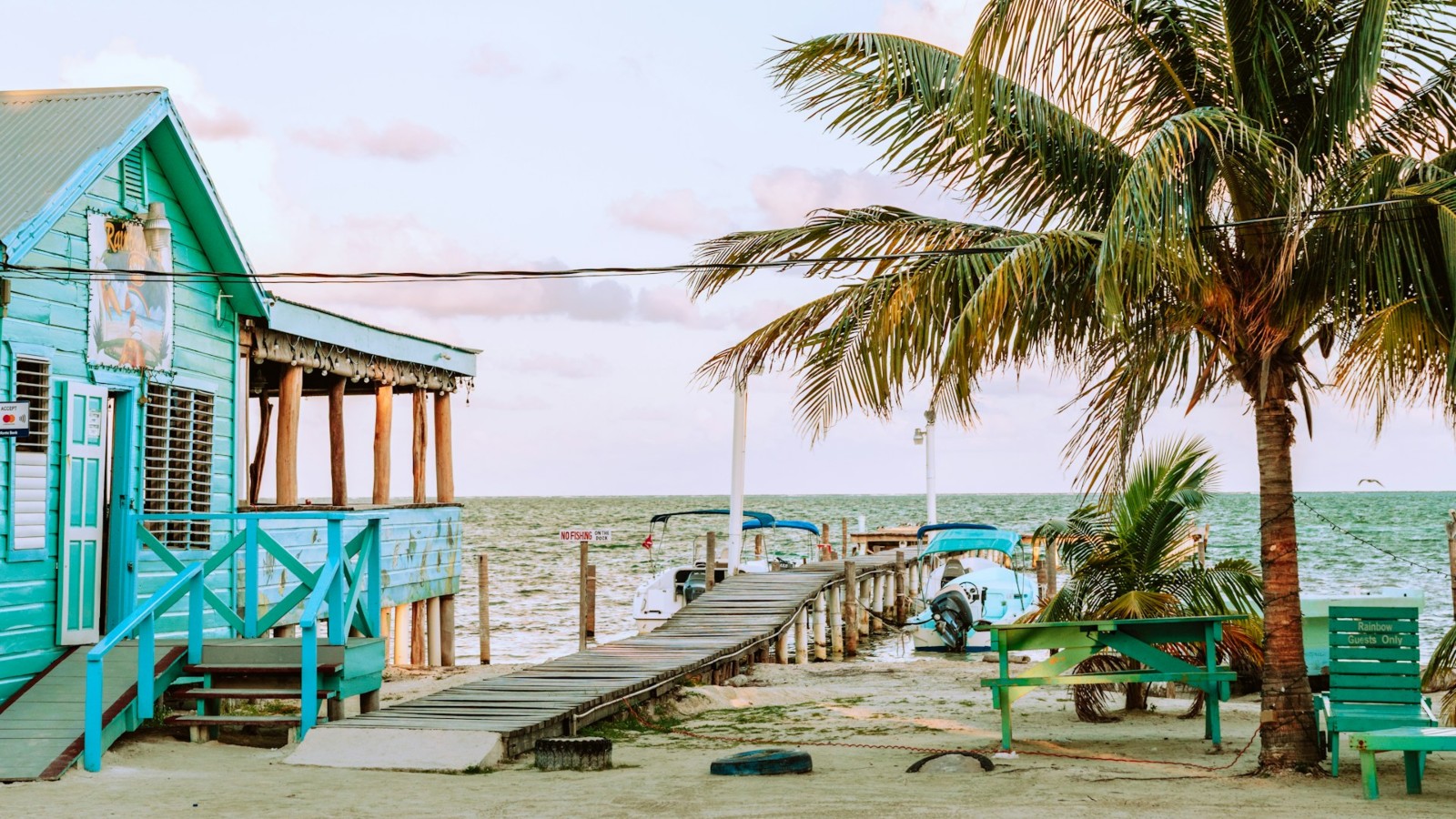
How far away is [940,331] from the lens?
9594mm

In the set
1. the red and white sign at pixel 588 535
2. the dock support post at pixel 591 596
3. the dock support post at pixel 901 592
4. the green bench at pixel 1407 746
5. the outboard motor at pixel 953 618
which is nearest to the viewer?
the green bench at pixel 1407 746

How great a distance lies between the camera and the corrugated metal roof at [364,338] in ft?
50.7

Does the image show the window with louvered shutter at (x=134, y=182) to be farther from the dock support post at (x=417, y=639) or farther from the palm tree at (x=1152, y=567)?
the dock support post at (x=417, y=639)

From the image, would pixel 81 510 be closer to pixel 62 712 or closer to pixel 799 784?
pixel 62 712

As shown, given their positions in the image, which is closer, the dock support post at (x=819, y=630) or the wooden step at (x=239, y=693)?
the wooden step at (x=239, y=693)

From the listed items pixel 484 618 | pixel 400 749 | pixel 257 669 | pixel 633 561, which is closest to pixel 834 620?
pixel 484 618

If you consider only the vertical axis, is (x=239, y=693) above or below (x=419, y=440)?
below

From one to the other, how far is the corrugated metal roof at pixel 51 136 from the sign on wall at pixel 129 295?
543 millimetres

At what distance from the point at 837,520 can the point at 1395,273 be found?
97.9m

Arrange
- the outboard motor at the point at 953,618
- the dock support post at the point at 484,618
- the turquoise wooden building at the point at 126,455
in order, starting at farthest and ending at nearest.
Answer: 1. the outboard motor at the point at 953,618
2. the dock support post at the point at 484,618
3. the turquoise wooden building at the point at 126,455

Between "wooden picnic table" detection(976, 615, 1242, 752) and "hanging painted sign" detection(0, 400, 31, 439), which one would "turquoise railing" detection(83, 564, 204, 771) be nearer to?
"hanging painted sign" detection(0, 400, 31, 439)

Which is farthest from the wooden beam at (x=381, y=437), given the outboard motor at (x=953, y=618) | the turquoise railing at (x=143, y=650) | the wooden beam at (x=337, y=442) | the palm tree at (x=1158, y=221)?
the outboard motor at (x=953, y=618)

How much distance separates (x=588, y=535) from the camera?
2223 cm

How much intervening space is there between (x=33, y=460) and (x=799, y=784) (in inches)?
258
